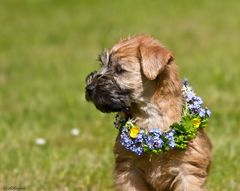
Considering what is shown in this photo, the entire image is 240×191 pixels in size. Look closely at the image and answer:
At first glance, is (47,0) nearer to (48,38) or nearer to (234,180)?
(48,38)

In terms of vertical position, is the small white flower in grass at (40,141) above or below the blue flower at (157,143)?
below

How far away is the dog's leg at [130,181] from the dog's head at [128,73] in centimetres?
50

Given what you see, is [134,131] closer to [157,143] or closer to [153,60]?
[157,143]

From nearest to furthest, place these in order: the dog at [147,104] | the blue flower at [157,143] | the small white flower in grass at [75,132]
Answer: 1. the blue flower at [157,143]
2. the dog at [147,104]
3. the small white flower in grass at [75,132]

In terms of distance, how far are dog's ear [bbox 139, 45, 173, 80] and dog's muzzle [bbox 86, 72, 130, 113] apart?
259 millimetres

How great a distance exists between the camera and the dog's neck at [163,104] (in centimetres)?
599

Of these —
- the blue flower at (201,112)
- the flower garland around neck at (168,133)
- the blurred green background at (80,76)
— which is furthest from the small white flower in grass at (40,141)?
the blue flower at (201,112)

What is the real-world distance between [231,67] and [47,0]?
8828 mm

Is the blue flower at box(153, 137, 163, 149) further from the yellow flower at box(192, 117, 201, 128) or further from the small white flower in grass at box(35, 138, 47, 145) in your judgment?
the small white flower in grass at box(35, 138, 47, 145)

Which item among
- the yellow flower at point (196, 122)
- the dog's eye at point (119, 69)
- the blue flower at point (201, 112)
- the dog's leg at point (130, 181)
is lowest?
the dog's leg at point (130, 181)

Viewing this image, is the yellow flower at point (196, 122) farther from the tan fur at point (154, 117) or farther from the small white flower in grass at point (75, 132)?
the small white flower in grass at point (75, 132)

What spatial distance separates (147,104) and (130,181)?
62 cm

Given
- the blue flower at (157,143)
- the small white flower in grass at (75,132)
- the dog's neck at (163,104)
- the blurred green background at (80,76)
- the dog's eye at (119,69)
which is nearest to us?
the blue flower at (157,143)

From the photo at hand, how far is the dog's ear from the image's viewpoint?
19.5ft
